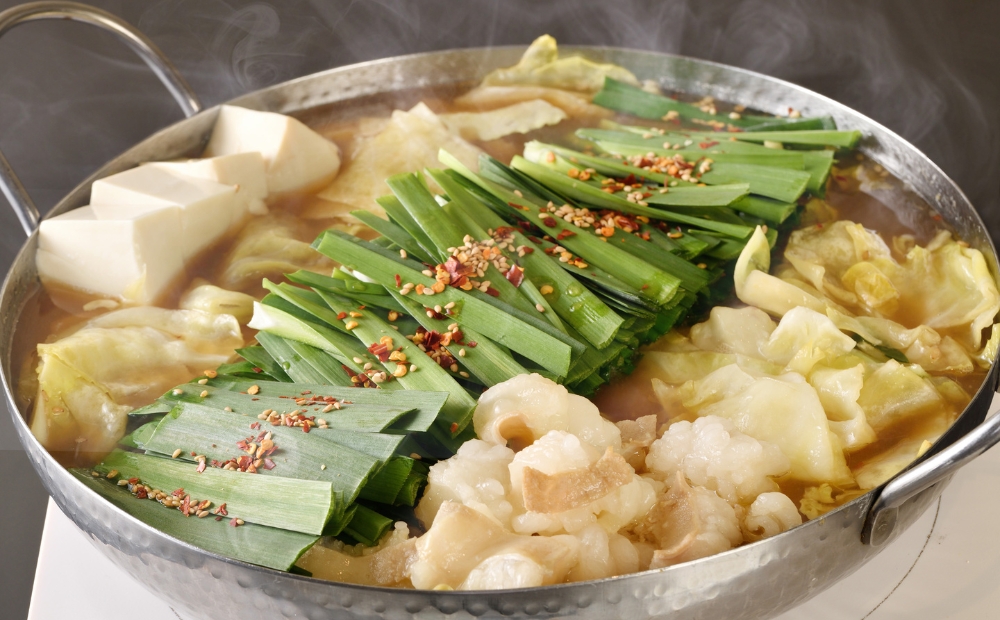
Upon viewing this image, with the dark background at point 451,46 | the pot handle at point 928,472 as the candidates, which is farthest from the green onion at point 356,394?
the dark background at point 451,46

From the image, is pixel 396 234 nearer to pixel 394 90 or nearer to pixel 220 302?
pixel 220 302

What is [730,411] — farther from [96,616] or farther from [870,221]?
[96,616]

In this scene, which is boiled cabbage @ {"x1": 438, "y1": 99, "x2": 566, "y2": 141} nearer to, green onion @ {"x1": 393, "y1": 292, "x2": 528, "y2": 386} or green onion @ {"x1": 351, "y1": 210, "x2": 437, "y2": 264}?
green onion @ {"x1": 351, "y1": 210, "x2": 437, "y2": 264}

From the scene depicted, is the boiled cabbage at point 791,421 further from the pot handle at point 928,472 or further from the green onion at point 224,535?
the green onion at point 224,535

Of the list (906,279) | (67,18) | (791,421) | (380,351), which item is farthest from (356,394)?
(67,18)

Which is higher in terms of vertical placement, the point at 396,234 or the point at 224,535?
the point at 396,234
